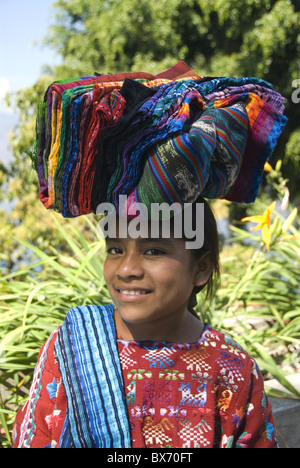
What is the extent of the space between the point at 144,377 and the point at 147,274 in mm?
284

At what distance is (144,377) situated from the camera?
1.37m

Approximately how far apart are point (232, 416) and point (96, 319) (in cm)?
46

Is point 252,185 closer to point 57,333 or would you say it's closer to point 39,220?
point 57,333

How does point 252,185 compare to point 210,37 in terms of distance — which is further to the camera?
point 210,37

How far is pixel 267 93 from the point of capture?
147 cm

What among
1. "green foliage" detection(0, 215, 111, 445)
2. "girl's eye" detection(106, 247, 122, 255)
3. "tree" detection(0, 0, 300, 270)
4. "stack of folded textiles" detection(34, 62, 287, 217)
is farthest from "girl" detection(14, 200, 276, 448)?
"tree" detection(0, 0, 300, 270)

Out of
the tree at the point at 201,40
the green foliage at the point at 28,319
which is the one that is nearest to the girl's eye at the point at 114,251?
the green foliage at the point at 28,319

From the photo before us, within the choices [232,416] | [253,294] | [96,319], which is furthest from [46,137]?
[253,294]

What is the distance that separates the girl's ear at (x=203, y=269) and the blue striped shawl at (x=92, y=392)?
0.30 metres

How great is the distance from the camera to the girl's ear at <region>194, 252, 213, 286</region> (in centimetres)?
148

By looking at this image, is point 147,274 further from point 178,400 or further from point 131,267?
point 178,400

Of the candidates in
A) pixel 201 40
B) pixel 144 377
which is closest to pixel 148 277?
pixel 144 377

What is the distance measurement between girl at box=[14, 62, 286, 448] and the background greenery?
0.79 meters

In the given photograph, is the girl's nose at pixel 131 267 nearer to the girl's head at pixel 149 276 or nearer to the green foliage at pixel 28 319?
the girl's head at pixel 149 276
